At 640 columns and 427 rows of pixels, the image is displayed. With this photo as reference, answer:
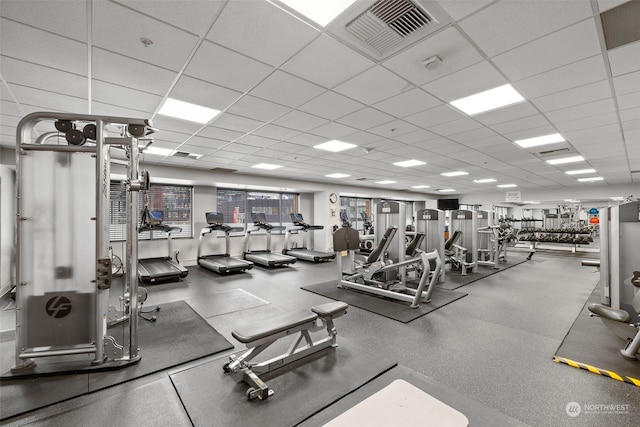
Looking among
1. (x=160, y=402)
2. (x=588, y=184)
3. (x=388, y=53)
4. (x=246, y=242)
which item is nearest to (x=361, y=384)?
(x=160, y=402)

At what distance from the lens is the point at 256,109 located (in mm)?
3650

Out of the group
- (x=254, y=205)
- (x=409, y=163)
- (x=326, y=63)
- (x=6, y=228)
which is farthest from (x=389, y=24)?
(x=254, y=205)

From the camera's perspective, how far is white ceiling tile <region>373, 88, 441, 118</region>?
3.22 meters

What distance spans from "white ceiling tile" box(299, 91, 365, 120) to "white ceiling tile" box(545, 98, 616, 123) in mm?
2656

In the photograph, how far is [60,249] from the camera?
2580 mm

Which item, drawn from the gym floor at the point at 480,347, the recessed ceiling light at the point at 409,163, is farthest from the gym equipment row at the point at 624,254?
the recessed ceiling light at the point at 409,163

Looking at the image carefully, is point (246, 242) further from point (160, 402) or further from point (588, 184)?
point (588, 184)

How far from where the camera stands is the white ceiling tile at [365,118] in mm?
3746

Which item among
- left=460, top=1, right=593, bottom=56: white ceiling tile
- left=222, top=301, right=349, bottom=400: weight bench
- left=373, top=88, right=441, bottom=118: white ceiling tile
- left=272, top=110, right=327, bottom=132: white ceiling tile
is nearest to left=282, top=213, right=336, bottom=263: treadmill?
left=272, top=110, right=327, bottom=132: white ceiling tile

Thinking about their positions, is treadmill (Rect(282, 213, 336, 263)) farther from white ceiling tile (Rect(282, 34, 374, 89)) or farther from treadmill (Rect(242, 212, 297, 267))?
white ceiling tile (Rect(282, 34, 374, 89))

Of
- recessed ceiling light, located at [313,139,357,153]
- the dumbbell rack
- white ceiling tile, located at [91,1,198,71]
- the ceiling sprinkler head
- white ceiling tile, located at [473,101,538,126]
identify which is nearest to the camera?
white ceiling tile, located at [91,1,198,71]

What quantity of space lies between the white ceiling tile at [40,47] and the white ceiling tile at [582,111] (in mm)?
5308

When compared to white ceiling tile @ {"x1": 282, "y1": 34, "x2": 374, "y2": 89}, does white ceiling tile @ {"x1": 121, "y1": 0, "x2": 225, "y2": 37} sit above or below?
above

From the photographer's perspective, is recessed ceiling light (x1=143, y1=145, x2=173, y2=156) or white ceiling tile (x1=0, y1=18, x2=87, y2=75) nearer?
white ceiling tile (x1=0, y1=18, x2=87, y2=75)
